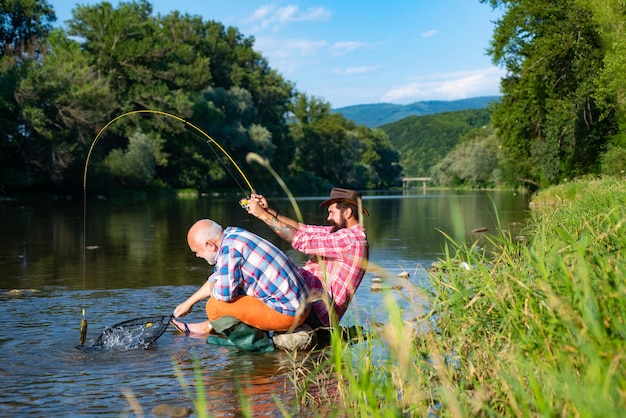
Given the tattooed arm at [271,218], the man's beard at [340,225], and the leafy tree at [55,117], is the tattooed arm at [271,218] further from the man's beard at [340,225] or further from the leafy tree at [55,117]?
the leafy tree at [55,117]

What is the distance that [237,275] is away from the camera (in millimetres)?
6020

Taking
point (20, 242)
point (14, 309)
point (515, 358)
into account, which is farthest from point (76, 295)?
point (20, 242)

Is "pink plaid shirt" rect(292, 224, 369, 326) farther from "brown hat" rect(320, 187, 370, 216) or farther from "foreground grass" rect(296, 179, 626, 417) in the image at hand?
"foreground grass" rect(296, 179, 626, 417)

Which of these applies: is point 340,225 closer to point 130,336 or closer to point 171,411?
point 130,336

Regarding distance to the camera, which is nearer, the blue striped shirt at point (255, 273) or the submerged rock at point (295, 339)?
the blue striped shirt at point (255, 273)

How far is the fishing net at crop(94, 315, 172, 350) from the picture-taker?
648 cm

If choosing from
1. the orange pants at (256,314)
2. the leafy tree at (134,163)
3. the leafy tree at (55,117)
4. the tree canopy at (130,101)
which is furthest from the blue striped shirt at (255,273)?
the leafy tree at (134,163)

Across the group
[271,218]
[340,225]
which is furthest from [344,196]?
[271,218]

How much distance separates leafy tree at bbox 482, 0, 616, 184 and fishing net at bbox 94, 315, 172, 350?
2660 centimetres

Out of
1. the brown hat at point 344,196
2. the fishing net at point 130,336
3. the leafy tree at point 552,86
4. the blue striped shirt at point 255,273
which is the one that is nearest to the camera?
the blue striped shirt at point 255,273

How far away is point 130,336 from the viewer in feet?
21.4

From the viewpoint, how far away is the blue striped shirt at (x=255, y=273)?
591 centimetres

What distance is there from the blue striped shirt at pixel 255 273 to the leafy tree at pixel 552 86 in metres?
26.4

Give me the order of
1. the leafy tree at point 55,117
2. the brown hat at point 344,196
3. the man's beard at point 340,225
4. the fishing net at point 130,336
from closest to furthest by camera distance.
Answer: the brown hat at point 344,196 → the fishing net at point 130,336 → the man's beard at point 340,225 → the leafy tree at point 55,117
